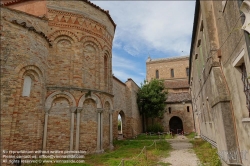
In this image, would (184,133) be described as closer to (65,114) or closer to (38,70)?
(65,114)

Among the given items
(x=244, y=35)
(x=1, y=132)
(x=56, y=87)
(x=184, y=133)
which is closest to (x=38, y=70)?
(x=56, y=87)

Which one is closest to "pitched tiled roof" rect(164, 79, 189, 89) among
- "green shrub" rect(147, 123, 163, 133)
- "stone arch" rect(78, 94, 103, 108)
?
"green shrub" rect(147, 123, 163, 133)

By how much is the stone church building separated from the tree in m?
12.3

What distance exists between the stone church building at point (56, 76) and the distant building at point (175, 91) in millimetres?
16456

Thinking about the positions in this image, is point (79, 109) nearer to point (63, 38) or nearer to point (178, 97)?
point (63, 38)

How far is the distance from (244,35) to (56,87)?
8848 millimetres

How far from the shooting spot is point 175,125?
26.8 metres

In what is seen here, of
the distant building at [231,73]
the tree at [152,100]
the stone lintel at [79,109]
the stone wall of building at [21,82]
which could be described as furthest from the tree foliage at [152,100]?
the distant building at [231,73]

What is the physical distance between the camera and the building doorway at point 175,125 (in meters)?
26.4

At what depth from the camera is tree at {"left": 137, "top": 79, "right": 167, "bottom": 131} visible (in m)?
24.0

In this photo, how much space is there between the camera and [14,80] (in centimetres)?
741

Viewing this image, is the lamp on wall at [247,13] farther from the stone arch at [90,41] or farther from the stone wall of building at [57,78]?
the stone arch at [90,41]

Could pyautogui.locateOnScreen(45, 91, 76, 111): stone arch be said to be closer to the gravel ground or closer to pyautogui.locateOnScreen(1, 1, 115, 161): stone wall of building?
pyautogui.locateOnScreen(1, 1, 115, 161): stone wall of building

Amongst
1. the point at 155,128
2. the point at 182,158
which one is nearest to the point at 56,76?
the point at 182,158
